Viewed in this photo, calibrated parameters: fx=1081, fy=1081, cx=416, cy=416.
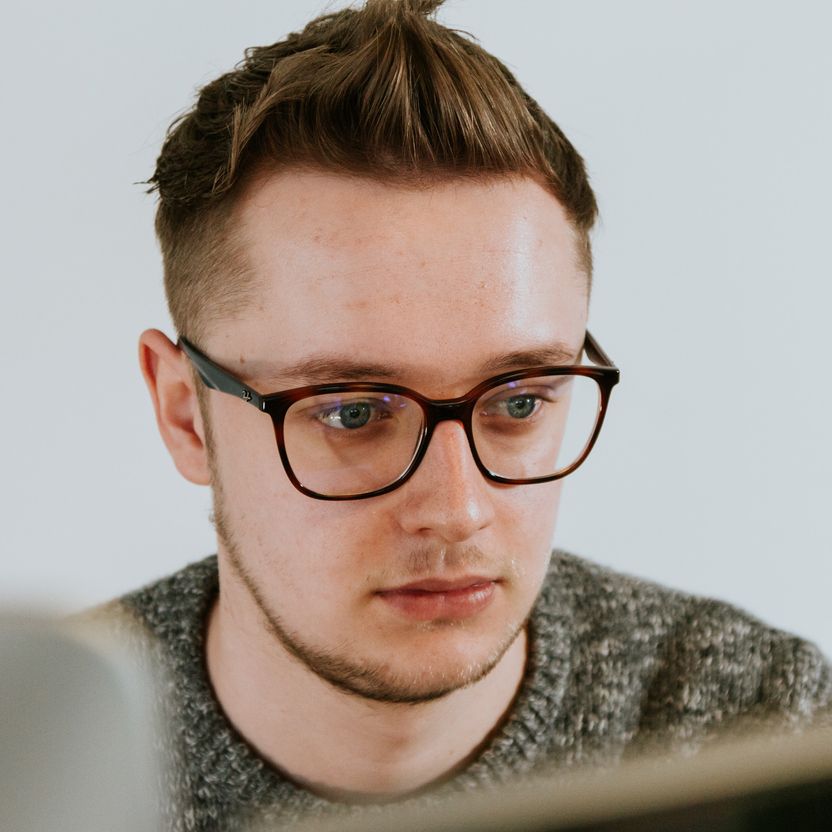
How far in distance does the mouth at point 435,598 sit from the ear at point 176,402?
0.33 meters

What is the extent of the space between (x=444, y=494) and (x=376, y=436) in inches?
4.1

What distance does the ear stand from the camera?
140cm

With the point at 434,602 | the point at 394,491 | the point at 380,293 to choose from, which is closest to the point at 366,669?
the point at 434,602

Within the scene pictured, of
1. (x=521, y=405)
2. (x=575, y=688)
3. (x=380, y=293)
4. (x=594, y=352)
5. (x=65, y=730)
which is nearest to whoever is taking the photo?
(x=65, y=730)

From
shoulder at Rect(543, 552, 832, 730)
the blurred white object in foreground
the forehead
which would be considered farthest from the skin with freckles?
the blurred white object in foreground

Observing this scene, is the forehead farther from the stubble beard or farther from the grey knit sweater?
the grey knit sweater

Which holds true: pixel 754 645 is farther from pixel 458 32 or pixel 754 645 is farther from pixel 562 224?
pixel 458 32

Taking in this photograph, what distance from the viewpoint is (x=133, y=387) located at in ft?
5.89

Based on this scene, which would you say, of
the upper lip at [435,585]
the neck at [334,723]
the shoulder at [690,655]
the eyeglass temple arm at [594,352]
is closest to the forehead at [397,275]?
the eyeglass temple arm at [594,352]

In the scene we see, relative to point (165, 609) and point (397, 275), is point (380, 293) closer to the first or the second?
point (397, 275)

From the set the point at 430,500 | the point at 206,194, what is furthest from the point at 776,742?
the point at 206,194

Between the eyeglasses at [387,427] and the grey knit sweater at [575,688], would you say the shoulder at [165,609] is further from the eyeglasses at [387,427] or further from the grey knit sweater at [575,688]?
the eyeglasses at [387,427]

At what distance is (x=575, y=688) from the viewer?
1539 millimetres

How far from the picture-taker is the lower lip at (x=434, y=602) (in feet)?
4.01
